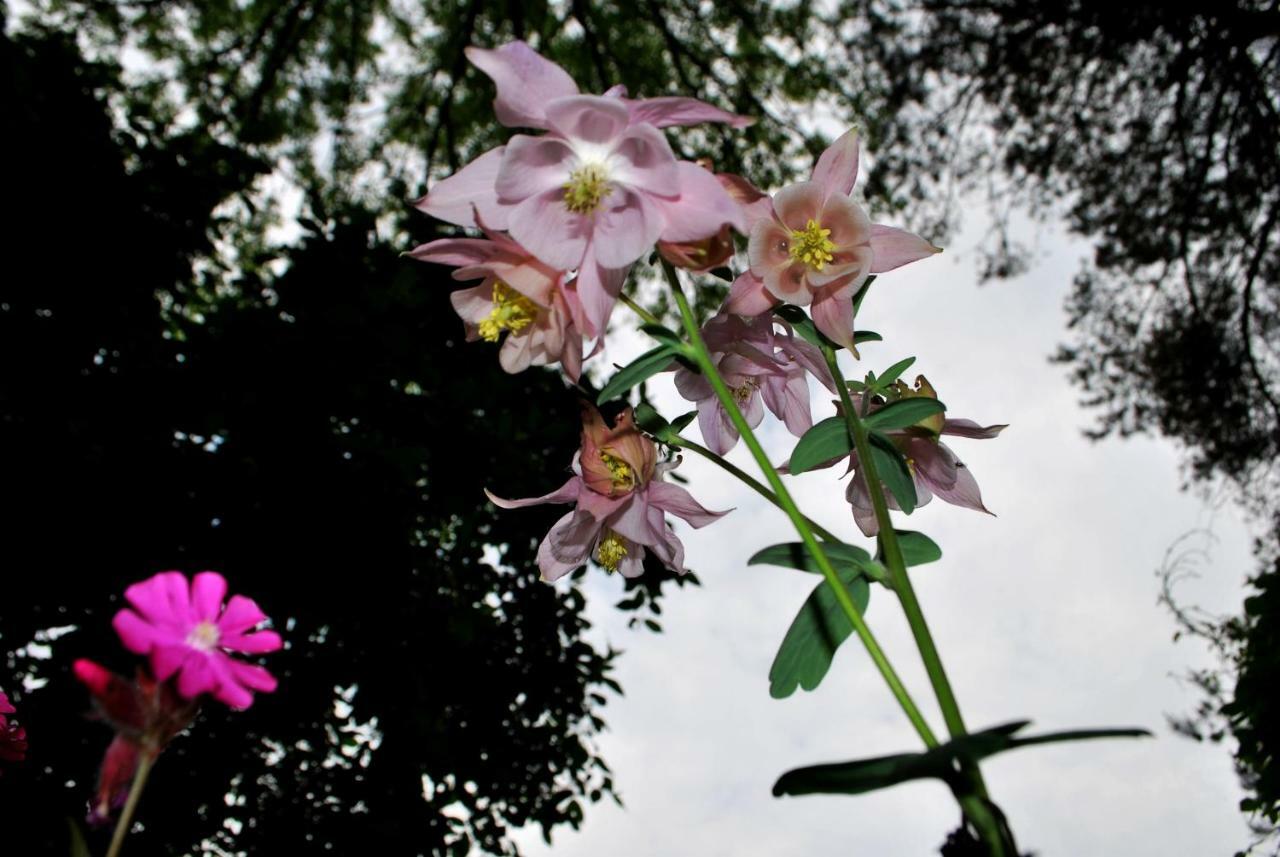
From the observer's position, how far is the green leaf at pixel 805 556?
2.73ft

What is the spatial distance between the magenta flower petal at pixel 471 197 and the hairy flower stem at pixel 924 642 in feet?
1.26

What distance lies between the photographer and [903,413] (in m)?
0.93

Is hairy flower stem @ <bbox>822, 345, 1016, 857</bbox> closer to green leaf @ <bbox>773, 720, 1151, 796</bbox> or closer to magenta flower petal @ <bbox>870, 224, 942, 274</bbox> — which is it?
green leaf @ <bbox>773, 720, 1151, 796</bbox>

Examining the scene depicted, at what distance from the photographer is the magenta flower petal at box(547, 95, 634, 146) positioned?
0.85 metres

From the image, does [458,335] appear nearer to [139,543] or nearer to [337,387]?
[337,387]

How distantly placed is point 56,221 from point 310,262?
40.6 inches

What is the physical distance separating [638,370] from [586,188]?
0.19 meters

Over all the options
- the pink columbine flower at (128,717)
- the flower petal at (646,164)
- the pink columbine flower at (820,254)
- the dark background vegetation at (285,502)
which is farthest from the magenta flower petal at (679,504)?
the dark background vegetation at (285,502)

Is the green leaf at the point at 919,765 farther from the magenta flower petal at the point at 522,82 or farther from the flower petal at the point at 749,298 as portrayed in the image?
the magenta flower petal at the point at 522,82

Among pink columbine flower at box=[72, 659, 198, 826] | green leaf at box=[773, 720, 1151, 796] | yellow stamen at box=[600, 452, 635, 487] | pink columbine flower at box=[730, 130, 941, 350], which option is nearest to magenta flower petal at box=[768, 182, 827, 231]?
pink columbine flower at box=[730, 130, 941, 350]

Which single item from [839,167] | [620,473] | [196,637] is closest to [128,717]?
[196,637]

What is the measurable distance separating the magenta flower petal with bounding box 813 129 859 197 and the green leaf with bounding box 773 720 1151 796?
2.21 ft

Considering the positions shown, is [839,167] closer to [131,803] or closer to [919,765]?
[919,765]

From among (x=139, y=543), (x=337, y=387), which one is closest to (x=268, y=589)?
(x=139, y=543)
